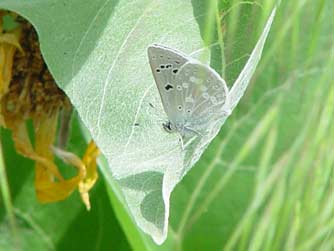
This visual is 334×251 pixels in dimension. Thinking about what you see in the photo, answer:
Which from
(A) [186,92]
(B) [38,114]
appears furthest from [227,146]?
(A) [186,92]

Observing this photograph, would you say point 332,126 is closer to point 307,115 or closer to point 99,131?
point 307,115

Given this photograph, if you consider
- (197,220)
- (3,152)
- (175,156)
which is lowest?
(197,220)

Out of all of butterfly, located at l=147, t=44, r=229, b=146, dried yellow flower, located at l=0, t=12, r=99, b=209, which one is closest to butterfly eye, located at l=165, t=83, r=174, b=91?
butterfly, located at l=147, t=44, r=229, b=146

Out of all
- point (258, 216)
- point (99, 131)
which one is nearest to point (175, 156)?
point (99, 131)

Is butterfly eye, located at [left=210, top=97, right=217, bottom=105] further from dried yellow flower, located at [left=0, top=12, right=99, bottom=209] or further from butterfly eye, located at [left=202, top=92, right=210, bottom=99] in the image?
dried yellow flower, located at [left=0, top=12, right=99, bottom=209]

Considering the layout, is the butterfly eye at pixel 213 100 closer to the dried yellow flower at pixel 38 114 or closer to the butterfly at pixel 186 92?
the butterfly at pixel 186 92
